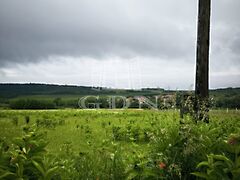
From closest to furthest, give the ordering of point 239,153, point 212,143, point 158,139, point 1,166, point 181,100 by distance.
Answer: point 1,166
point 239,153
point 212,143
point 158,139
point 181,100

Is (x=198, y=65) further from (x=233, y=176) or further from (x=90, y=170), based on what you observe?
(x=233, y=176)

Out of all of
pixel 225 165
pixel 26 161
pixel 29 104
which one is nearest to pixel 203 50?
pixel 225 165

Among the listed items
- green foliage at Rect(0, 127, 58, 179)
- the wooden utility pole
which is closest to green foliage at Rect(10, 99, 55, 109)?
the wooden utility pole

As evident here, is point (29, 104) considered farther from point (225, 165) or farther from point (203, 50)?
point (225, 165)

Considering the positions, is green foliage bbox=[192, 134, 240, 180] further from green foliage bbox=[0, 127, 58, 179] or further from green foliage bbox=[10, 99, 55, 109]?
green foliage bbox=[10, 99, 55, 109]

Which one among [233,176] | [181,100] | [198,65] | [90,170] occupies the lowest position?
[90,170]

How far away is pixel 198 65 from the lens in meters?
12.2

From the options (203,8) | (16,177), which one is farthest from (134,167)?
(203,8)

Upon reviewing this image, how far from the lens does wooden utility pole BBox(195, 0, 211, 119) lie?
12.0 metres

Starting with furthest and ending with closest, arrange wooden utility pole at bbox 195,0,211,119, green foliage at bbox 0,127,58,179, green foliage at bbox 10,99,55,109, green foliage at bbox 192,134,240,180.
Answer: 1. green foliage at bbox 10,99,55,109
2. wooden utility pole at bbox 195,0,211,119
3. green foliage at bbox 192,134,240,180
4. green foliage at bbox 0,127,58,179

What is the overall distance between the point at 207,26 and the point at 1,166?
973 cm

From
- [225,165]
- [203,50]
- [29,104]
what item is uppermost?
[203,50]

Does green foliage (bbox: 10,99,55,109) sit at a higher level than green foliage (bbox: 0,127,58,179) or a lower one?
lower

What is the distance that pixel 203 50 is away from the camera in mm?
12141
